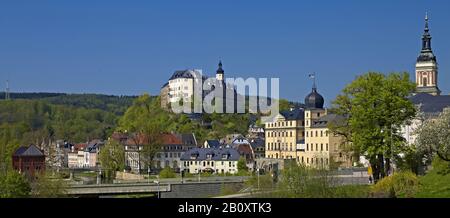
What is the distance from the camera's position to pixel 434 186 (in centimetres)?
1959

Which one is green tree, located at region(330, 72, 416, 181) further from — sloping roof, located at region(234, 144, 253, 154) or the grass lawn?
sloping roof, located at region(234, 144, 253, 154)

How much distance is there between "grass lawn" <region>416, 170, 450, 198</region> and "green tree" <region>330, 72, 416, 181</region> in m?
1.42

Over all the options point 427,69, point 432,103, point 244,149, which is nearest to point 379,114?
point 432,103

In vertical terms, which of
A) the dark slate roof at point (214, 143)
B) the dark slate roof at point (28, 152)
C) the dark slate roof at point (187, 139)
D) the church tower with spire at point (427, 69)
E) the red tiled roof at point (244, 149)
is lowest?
the dark slate roof at point (28, 152)

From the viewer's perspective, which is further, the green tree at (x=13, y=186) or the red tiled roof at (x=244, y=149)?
the red tiled roof at (x=244, y=149)

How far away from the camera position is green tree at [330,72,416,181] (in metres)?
22.3

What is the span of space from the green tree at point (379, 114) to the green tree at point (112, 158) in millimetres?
27210

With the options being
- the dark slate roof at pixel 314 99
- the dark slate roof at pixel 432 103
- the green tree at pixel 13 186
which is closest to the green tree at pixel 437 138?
the green tree at pixel 13 186

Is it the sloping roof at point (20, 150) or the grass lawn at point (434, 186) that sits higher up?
the sloping roof at point (20, 150)

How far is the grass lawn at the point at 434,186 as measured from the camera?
57.6ft

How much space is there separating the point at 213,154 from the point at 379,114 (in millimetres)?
29333

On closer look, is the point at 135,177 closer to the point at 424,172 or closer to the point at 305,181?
the point at 424,172

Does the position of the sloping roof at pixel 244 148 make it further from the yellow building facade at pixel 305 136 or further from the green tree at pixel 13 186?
the green tree at pixel 13 186

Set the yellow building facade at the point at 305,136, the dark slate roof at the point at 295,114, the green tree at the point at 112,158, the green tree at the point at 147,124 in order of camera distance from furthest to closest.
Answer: the green tree at the point at 147,124 < the dark slate roof at the point at 295,114 < the green tree at the point at 112,158 < the yellow building facade at the point at 305,136
